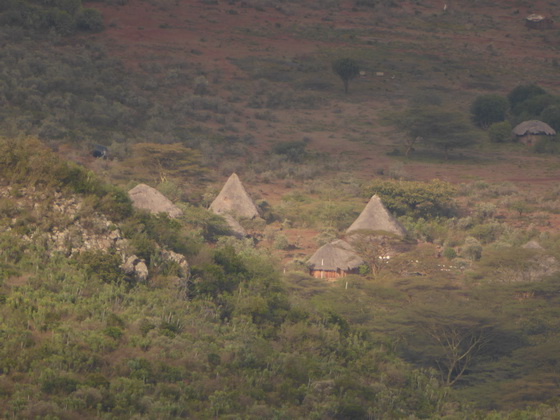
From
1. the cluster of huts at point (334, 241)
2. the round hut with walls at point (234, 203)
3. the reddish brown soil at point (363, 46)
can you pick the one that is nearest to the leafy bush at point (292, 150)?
the reddish brown soil at point (363, 46)

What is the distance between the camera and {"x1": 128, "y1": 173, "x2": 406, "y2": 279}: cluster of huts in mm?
26484

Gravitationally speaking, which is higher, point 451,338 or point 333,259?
point 451,338

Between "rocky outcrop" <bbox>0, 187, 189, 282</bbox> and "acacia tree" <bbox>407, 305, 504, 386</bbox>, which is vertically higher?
"rocky outcrop" <bbox>0, 187, 189, 282</bbox>

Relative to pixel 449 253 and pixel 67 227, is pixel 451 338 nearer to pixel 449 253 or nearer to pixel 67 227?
pixel 67 227

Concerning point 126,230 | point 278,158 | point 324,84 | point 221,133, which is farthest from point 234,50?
point 126,230

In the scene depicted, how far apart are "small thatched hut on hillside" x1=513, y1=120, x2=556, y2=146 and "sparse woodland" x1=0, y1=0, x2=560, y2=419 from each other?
1.97 feet

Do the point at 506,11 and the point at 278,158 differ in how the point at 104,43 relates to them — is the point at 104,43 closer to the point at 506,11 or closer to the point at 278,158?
the point at 278,158

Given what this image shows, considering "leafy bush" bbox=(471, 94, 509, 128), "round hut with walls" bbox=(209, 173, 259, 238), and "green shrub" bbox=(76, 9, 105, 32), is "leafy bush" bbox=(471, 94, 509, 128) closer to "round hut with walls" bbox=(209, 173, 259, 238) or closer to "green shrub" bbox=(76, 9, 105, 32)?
"round hut with walls" bbox=(209, 173, 259, 238)

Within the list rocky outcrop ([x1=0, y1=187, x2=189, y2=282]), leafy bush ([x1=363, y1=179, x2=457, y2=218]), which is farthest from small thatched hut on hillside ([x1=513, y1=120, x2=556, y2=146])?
rocky outcrop ([x1=0, y1=187, x2=189, y2=282])

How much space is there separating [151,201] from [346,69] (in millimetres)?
28896

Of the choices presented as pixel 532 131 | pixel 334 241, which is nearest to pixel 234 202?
pixel 334 241

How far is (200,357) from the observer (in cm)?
1384

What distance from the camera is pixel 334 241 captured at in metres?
28.1

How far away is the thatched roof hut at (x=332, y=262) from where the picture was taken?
86.2 ft
